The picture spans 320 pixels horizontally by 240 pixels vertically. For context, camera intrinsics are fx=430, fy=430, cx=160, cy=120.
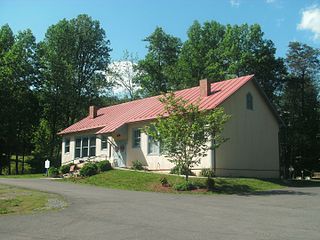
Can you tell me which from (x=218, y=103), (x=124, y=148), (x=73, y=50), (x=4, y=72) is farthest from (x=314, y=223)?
(x=73, y=50)

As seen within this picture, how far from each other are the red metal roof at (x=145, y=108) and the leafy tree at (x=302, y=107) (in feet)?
67.9

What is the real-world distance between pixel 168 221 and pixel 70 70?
43.8 m

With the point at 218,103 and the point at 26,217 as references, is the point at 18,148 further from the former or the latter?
the point at 26,217

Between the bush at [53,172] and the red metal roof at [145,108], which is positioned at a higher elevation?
the red metal roof at [145,108]

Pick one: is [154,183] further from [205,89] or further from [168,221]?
[168,221]

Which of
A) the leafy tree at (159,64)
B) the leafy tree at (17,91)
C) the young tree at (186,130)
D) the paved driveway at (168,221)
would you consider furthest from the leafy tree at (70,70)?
the paved driveway at (168,221)

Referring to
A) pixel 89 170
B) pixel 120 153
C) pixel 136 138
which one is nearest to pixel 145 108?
pixel 136 138

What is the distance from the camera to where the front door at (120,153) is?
3288 centimetres

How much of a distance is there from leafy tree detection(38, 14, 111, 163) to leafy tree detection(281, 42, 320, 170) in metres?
23.6

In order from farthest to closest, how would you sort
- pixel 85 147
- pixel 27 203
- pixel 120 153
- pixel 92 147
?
1. pixel 85 147
2. pixel 92 147
3. pixel 120 153
4. pixel 27 203

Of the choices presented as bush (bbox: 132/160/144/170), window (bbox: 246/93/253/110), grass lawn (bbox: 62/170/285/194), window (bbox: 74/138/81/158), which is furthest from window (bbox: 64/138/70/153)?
window (bbox: 246/93/253/110)

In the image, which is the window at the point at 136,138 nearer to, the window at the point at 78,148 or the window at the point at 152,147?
the window at the point at 152,147

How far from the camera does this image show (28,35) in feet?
176

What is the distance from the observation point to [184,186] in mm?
21109
